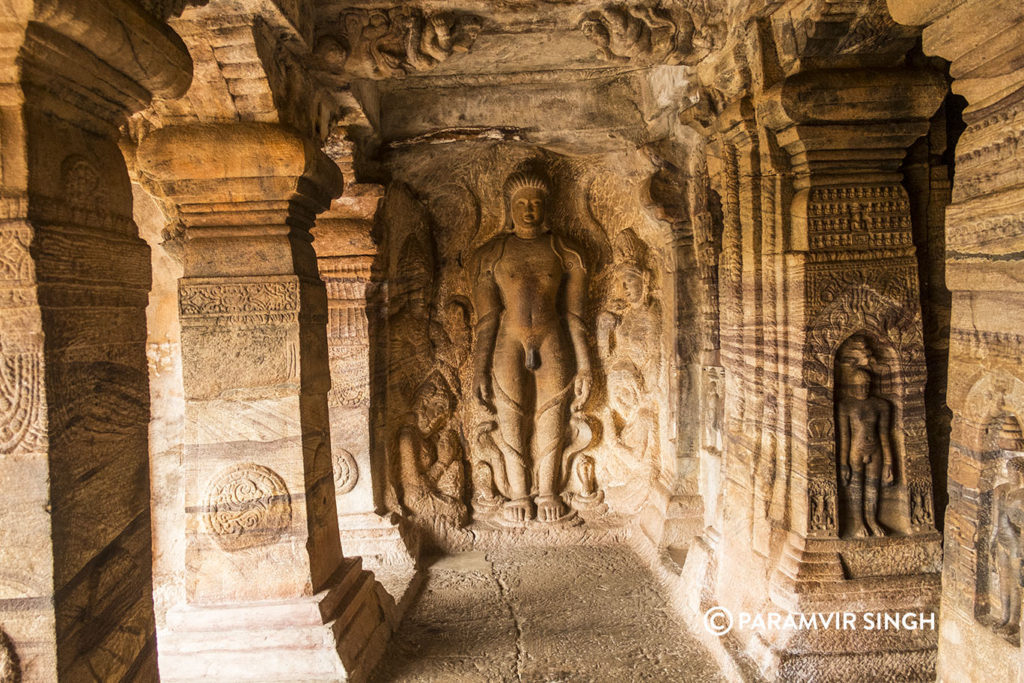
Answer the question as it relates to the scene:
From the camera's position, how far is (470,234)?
5.64 m

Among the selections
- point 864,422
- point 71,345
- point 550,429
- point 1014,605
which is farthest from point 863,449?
point 71,345

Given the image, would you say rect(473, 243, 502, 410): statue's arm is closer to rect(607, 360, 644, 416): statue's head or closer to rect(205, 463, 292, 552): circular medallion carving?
rect(607, 360, 644, 416): statue's head

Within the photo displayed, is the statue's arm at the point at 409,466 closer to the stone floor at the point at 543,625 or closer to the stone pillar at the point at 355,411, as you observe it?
the stone pillar at the point at 355,411

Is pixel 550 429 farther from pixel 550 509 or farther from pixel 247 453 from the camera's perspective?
pixel 247 453

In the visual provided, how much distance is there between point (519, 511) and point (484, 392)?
3.58 ft

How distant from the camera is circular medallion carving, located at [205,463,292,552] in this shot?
10.1 feet

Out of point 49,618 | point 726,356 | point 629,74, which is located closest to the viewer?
point 49,618

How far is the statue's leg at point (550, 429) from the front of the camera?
5.44 m

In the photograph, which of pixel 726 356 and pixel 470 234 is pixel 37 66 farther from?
pixel 470 234

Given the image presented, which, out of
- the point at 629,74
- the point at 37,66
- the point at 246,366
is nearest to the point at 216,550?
the point at 246,366

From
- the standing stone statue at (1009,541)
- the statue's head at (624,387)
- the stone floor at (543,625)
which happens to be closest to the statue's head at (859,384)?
the standing stone statue at (1009,541)

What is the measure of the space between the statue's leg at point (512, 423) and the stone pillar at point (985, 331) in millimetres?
3723

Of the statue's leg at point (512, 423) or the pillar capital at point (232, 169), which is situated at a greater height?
the pillar capital at point (232, 169)

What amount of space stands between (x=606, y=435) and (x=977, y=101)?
167 inches
